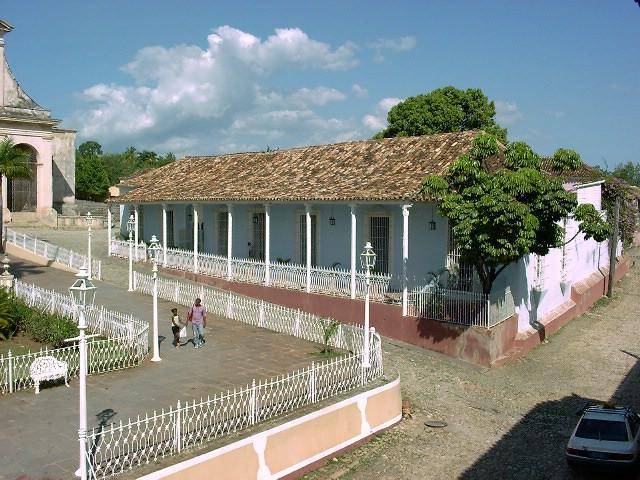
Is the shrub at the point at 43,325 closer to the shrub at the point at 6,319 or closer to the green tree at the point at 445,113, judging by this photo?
the shrub at the point at 6,319

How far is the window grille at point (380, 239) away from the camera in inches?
693

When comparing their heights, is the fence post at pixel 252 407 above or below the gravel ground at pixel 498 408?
above

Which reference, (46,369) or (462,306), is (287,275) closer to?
(462,306)

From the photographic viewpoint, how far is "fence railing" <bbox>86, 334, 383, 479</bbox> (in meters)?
7.64

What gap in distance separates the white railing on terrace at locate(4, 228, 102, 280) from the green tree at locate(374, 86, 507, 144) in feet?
59.9

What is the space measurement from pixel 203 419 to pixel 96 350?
418 centimetres

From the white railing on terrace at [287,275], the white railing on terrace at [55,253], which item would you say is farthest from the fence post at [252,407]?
the white railing on terrace at [55,253]

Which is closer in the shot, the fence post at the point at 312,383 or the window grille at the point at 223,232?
the fence post at the point at 312,383

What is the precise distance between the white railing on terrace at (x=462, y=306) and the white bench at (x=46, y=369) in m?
8.29

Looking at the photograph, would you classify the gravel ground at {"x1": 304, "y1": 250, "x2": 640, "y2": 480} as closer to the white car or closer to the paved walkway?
the white car

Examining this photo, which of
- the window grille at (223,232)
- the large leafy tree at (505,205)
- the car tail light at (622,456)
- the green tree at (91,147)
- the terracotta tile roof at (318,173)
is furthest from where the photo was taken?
the green tree at (91,147)

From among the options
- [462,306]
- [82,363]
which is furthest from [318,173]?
[82,363]

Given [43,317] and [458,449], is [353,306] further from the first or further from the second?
[43,317]

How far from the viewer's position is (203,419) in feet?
28.4
